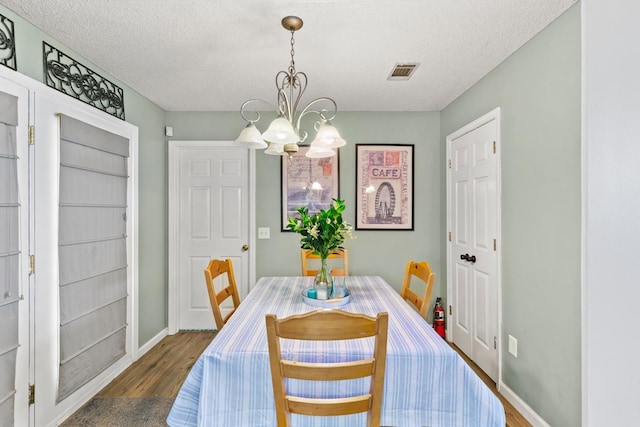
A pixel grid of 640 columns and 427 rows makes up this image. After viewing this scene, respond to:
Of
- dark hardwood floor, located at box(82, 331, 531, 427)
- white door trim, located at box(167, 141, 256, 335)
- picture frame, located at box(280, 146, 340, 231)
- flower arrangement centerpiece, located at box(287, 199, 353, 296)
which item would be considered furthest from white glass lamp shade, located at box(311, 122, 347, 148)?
dark hardwood floor, located at box(82, 331, 531, 427)

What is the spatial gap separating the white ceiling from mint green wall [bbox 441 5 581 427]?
233 mm

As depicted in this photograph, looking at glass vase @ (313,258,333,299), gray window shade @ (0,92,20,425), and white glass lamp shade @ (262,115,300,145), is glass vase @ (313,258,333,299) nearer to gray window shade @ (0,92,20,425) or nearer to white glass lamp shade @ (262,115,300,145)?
white glass lamp shade @ (262,115,300,145)

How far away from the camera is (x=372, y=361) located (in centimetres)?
109

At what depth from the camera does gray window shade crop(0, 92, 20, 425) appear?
1.57 metres

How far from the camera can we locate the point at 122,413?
2.03 m

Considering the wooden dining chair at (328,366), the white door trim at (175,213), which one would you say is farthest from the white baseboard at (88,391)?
the wooden dining chair at (328,366)

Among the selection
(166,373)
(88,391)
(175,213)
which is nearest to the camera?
(88,391)

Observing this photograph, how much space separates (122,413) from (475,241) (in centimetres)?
284

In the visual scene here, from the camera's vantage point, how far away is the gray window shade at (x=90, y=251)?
1.98m

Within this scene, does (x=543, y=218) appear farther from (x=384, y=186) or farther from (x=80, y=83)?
(x=80, y=83)

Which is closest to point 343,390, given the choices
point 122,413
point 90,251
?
point 122,413

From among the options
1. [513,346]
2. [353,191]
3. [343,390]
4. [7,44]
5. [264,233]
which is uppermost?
[7,44]

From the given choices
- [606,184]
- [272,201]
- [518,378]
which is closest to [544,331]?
[518,378]

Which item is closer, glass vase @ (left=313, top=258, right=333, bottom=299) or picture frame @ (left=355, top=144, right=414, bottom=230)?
glass vase @ (left=313, top=258, right=333, bottom=299)
